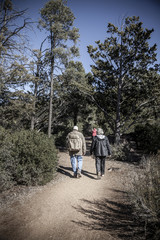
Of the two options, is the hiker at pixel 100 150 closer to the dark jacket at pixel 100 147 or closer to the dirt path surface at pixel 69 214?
the dark jacket at pixel 100 147

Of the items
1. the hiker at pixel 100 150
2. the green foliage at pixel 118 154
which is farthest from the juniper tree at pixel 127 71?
the hiker at pixel 100 150

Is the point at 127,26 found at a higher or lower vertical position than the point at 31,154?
higher

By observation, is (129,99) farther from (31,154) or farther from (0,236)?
(0,236)

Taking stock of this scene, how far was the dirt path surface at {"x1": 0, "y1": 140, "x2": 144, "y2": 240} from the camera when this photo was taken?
269 cm

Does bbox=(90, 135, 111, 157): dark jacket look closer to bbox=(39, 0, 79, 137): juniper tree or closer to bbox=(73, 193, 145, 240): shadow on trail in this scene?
bbox=(73, 193, 145, 240): shadow on trail

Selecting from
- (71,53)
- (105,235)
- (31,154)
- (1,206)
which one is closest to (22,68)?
(71,53)

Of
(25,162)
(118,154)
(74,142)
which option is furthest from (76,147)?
(118,154)

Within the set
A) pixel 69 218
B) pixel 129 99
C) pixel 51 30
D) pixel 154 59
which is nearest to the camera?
pixel 69 218

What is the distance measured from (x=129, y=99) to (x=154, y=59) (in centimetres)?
321

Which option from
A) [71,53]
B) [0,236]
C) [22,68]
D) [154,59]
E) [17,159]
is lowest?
[0,236]

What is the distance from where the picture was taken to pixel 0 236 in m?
2.66

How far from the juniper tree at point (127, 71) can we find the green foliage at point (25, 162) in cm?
686

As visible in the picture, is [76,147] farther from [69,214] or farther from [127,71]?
[127,71]

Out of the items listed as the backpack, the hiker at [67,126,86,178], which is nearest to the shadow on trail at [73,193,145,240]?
the hiker at [67,126,86,178]
